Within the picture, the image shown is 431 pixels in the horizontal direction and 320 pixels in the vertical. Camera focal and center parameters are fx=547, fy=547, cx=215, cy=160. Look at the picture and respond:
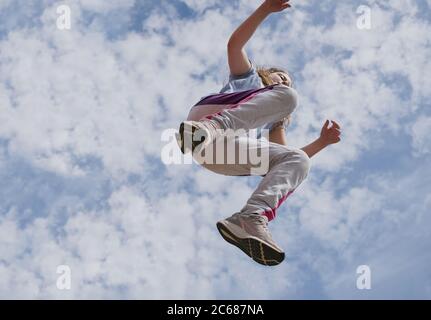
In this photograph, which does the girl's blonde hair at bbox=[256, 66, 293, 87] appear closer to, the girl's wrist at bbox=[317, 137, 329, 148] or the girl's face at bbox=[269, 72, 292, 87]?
the girl's face at bbox=[269, 72, 292, 87]

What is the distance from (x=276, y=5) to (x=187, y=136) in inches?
58.1

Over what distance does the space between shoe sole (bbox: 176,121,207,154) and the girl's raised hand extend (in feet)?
4.43

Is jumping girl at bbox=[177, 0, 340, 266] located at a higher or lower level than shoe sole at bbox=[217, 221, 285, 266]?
higher

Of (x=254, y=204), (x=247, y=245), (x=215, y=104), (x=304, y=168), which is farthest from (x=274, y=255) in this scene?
(x=215, y=104)

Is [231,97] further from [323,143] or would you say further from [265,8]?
[323,143]

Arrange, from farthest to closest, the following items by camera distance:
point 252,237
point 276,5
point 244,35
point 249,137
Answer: point 249,137
point 244,35
point 276,5
point 252,237

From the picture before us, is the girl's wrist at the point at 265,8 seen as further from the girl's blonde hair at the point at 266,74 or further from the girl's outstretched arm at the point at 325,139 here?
the girl's outstretched arm at the point at 325,139

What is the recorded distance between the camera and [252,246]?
13.2 ft

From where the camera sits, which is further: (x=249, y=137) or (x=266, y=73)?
(x=266, y=73)

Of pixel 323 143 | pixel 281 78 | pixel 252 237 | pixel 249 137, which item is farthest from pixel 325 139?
pixel 252 237

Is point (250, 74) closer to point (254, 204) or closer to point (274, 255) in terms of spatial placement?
point (254, 204)

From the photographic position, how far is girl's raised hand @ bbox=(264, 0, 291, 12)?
4461 mm

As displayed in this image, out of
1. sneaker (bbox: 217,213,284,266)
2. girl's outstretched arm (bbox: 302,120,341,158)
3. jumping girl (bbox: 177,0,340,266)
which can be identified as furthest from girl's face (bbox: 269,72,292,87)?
sneaker (bbox: 217,213,284,266)

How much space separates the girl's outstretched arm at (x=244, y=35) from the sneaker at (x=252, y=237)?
1393 mm
